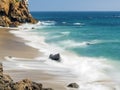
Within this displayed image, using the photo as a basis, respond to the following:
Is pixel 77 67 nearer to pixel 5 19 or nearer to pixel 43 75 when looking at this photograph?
pixel 43 75

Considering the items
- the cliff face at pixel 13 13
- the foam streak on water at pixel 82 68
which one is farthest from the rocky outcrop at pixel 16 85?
the cliff face at pixel 13 13

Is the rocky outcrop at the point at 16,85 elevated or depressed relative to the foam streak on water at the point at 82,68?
elevated

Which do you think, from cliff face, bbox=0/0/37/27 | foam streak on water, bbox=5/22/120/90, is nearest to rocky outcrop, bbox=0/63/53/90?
foam streak on water, bbox=5/22/120/90

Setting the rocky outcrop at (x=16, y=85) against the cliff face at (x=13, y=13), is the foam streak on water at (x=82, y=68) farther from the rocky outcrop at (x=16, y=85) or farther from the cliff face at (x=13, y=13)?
the cliff face at (x=13, y=13)

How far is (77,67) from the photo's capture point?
38688 millimetres

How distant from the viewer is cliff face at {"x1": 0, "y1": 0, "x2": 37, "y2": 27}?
349 ft

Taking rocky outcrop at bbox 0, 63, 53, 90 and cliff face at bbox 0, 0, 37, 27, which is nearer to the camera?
rocky outcrop at bbox 0, 63, 53, 90

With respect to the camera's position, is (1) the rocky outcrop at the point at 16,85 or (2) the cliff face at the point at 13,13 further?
(2) the cliff face at the point at 13,13

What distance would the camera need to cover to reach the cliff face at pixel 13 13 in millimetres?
106250

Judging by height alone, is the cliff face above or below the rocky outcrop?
below

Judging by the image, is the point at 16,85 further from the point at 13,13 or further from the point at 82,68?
the point at 13,13

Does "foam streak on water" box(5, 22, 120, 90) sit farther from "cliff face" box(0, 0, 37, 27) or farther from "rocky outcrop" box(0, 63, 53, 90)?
"cliff face" box(0, 0, 37, 27)

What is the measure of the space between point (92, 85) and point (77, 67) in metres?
8.85

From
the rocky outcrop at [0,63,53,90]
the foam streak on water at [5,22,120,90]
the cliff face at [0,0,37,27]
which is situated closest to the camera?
the rocky outcrop at [0,63,53,90]
